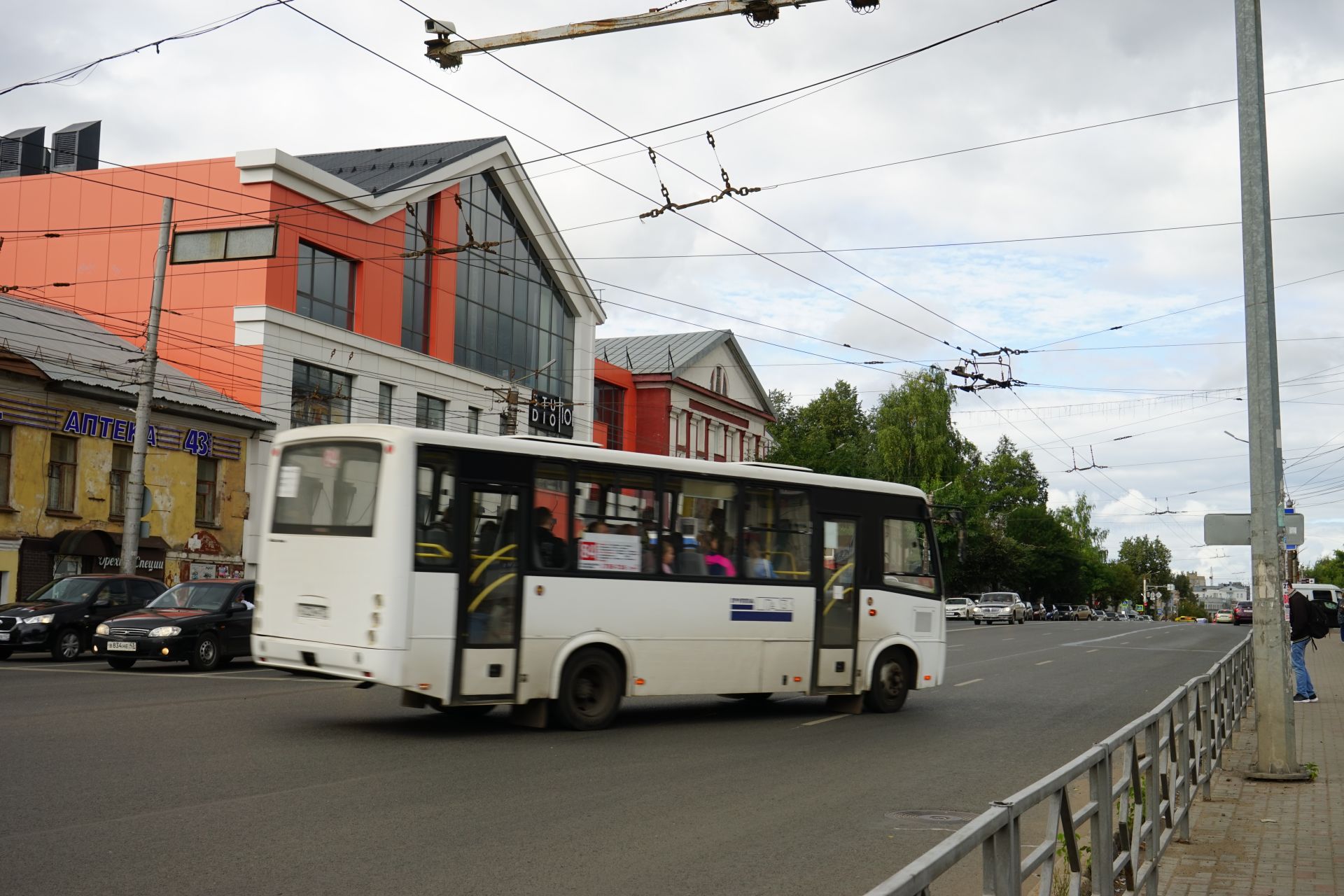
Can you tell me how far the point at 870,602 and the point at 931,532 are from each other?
5.81 ft

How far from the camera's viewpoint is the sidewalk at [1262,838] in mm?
6968

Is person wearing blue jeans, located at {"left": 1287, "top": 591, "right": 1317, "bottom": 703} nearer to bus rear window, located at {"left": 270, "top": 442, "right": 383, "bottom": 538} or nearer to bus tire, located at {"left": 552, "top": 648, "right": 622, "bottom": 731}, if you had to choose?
bus tire, located at {"left": 552, "top": 648, "right": 622, "bottom": 731}

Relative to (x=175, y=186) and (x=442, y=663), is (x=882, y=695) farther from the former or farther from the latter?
(x=175, y=186)

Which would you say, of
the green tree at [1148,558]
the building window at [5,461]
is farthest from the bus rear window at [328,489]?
the green tree at [1148,558]

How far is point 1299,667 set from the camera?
18.0 m

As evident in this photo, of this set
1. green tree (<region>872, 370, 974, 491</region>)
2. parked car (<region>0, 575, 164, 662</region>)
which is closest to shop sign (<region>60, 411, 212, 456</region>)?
parked car (<region>0, 575, 164, 662</region>)

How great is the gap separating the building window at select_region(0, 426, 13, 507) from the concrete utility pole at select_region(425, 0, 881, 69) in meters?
22.2

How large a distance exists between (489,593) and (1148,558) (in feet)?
610

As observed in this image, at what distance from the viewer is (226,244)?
78.5ft

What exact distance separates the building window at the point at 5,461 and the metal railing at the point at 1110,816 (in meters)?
27.5

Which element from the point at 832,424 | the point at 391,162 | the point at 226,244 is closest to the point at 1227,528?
the point at 226,244

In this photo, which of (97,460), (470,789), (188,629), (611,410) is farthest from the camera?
(611,410)

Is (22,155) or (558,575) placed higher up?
(22,155)

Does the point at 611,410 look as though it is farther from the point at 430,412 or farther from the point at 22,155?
the point at 22,155
